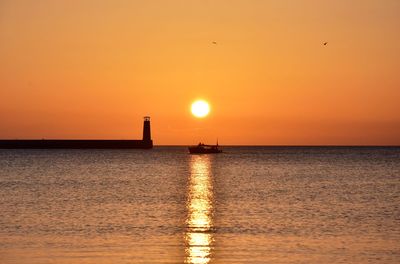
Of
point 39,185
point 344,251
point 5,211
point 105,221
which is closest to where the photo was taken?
point 344,251

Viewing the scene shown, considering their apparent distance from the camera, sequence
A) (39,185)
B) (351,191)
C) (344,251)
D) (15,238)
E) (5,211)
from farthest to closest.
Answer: (39,185), (351,191), (5,211), (15,238), (344,251)

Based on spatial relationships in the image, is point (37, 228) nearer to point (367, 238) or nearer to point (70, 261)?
point (70, 261)

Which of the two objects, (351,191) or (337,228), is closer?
(337,228)

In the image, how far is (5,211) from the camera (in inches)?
2082

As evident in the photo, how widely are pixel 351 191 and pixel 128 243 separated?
4274 cm

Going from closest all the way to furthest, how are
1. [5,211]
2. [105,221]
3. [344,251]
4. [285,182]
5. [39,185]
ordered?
[344,251], [105,221], [5,211], [39,185], [285,182]

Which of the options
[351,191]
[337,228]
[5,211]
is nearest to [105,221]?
[5,211]

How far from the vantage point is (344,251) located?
3553cm

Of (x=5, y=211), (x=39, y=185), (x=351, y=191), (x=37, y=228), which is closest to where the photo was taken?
(x=37, y=228)

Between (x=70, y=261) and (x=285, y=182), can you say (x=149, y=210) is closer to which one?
(x=70, y=261)

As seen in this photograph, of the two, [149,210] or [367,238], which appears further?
[149,210]

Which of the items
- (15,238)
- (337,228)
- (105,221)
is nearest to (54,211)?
(105,221)

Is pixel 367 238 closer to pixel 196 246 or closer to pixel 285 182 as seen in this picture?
pixel 196 246

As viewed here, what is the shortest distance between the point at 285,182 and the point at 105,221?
4867 centimetres
